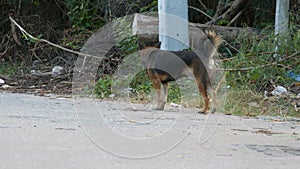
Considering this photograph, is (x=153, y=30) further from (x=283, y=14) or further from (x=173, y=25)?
(x=283, y=14)

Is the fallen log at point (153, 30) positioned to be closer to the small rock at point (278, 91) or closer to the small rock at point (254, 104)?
the small rock at point (278, 91)

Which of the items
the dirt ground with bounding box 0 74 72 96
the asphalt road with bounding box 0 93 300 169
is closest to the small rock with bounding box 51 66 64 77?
the dirt ground with bounding box 0 74 72 96

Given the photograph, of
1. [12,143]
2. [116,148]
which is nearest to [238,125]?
[116,148]

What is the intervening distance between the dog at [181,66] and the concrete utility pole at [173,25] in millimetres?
2111

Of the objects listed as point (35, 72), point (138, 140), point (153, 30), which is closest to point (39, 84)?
point (35, 72)

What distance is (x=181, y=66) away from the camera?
6.78 m

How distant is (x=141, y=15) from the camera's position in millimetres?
10078

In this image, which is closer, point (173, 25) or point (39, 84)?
point (173, 25)

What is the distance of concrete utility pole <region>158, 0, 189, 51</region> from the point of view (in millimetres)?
9086

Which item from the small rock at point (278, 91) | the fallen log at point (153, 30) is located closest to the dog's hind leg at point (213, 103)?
the small rock at point (278, 91)

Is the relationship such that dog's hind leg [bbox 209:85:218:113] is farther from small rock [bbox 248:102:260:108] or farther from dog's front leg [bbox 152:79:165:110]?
small rock [bbox 248:102:260:108]

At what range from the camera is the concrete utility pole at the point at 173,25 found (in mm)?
9086

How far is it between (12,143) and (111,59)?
628 cm

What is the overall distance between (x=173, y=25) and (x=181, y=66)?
8.25ft
